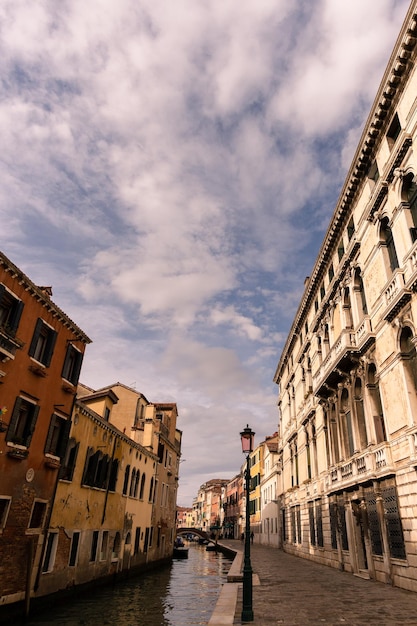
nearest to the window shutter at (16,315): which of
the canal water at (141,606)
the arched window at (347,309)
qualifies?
the canal water at (141,606)

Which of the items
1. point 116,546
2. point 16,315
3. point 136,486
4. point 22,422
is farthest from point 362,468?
point 136,486

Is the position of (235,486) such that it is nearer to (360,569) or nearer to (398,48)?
(360,569)

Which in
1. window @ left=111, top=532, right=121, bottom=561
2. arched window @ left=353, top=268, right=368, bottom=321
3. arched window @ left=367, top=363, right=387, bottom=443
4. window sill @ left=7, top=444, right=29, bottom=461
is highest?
arched window @ left=353, top=268, right=368, bottom=321

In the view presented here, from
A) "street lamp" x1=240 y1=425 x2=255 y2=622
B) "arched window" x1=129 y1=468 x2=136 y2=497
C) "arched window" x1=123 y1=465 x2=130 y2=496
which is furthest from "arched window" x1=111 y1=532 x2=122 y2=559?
"street lamp" x1=240 y1=425 x2=255 y2=622

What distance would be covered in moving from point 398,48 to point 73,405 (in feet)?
54.4

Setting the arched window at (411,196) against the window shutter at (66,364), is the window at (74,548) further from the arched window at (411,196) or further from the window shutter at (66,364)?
the arched window at (411,196)

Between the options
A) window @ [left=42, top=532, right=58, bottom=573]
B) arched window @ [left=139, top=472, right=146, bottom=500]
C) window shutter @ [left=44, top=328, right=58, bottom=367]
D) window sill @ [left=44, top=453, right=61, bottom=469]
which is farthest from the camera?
arched window @ [left=139, top=472, right=146, bottom=500]

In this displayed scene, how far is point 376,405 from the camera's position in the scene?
617 inches

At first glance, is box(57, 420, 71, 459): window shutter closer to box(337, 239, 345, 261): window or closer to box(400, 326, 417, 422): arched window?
box(400, 326, 417, 422): arched window

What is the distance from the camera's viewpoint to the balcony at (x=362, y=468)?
45.0 feet

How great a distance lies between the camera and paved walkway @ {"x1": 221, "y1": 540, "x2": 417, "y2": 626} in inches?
335

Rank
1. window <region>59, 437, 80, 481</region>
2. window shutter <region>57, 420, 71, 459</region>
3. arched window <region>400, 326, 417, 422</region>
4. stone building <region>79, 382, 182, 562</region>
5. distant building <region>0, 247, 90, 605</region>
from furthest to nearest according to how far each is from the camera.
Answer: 1. stone building <region>79, 382, 182, 562</region>
2. window <region>59, 437, 80, 481</region>
3. window shutter <region>57, 420, 71, 459</region>
4. arched window <region>400, 326, 417, 422</region>
5. distant building <region>0, 247, 90, 605</region>

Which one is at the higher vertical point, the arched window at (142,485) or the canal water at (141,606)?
the arched window at (142,485)

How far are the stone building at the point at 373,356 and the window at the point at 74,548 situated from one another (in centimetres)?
1071
